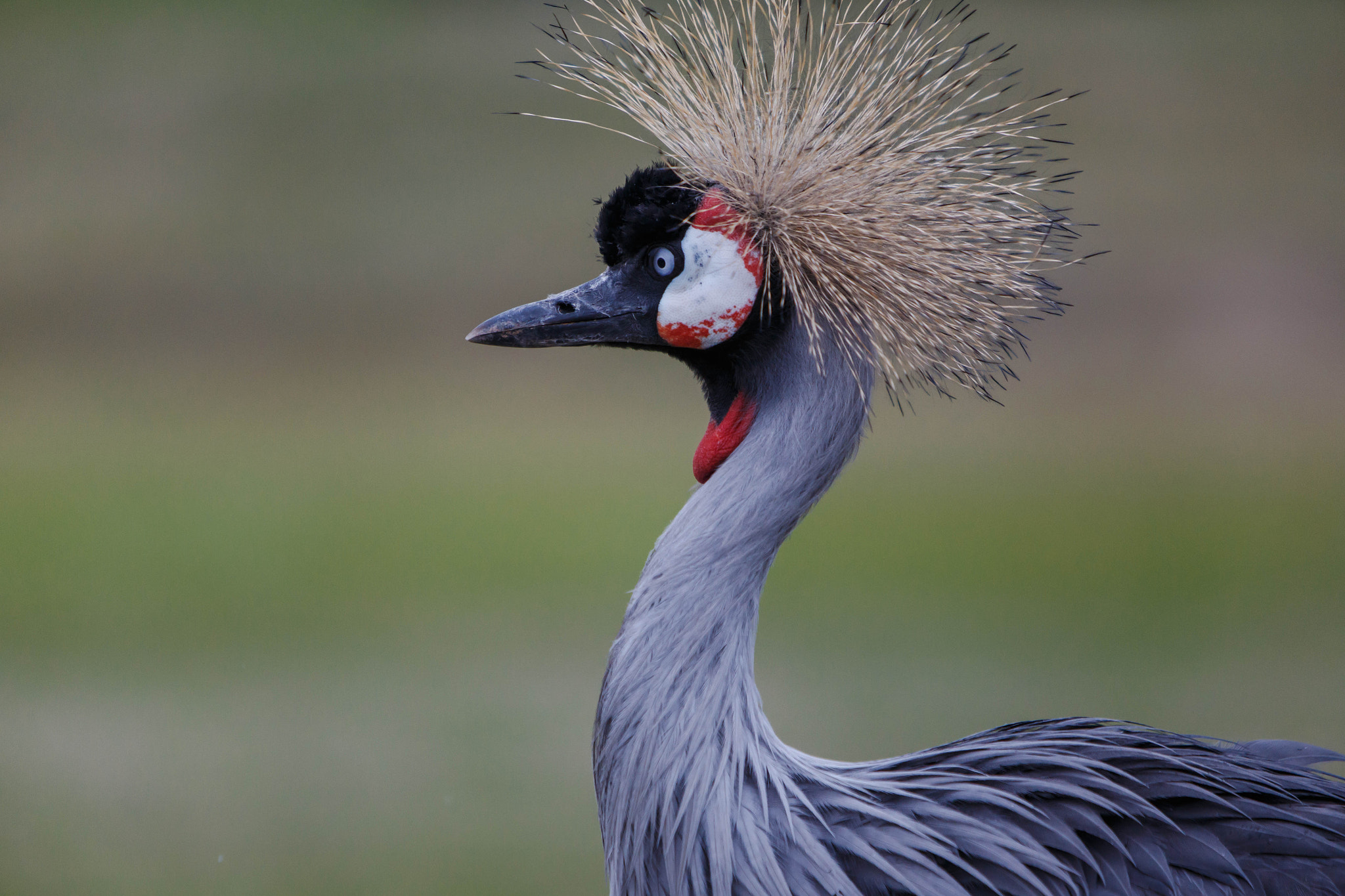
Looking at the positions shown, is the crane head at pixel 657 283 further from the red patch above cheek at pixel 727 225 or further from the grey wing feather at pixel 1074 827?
the grey wing feather at pixel 1074 827

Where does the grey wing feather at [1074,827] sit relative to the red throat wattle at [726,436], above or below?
below

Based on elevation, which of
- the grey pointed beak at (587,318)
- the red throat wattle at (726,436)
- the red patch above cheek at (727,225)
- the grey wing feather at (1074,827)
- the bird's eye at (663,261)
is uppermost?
the red patch above cheek at (727,225)

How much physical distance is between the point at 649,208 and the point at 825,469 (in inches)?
11.8

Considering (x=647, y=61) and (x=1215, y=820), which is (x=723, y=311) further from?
(x=1215, y=820)

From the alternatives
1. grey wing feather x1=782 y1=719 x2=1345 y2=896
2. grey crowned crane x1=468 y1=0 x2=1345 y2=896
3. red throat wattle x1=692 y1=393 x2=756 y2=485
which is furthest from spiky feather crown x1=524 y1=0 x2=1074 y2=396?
grey wing feather x1=782 y1=719 x2=1345 y2=896

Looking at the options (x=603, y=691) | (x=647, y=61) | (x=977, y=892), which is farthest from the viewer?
(x=647, y=61)

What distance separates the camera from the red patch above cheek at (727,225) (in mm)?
1013

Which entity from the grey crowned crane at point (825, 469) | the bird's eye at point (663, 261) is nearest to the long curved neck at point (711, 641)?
the grey crowned crane at point (825, 469)

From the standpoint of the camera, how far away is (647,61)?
1178 mm

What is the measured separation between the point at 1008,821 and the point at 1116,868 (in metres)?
0.10

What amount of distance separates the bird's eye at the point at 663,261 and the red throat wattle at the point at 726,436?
14cm

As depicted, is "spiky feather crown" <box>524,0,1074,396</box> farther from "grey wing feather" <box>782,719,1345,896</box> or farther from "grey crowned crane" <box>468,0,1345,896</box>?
"grey wing feather" <box>782,719,1345,896</box>

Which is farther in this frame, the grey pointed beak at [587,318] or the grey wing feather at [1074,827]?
the grey pointed beak at [587,318]


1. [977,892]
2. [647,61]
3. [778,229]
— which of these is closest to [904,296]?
[778,229]
